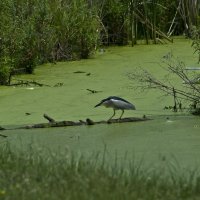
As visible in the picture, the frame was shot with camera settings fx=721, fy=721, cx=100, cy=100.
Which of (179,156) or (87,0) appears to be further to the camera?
(87,0)

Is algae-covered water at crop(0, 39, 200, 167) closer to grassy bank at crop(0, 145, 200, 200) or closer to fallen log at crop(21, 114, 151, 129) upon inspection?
fallen log at crop(21, 114, 151, 129)

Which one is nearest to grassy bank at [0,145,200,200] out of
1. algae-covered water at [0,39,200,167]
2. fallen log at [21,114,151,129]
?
algae-covered water at [0,39,200,167]

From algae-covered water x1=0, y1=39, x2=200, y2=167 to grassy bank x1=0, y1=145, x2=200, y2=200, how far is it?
838mm

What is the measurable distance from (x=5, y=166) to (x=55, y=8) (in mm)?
8620

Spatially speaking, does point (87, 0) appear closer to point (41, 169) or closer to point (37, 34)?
point (37, 34)

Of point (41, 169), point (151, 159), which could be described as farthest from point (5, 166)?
point (151, 159)

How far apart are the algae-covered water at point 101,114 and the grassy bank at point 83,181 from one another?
84 centimetres

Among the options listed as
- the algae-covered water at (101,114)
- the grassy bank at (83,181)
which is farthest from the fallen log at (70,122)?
the grassy bank at (83,181)

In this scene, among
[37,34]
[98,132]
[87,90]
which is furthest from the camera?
[37,34]

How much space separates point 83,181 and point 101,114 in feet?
13.0

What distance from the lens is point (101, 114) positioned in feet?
27.0

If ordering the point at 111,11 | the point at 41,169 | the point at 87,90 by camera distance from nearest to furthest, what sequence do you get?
the point at 41,169
the point at 87,90
the point at 111,11

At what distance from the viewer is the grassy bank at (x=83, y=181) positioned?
4059mm

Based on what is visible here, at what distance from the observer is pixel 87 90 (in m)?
9.84
